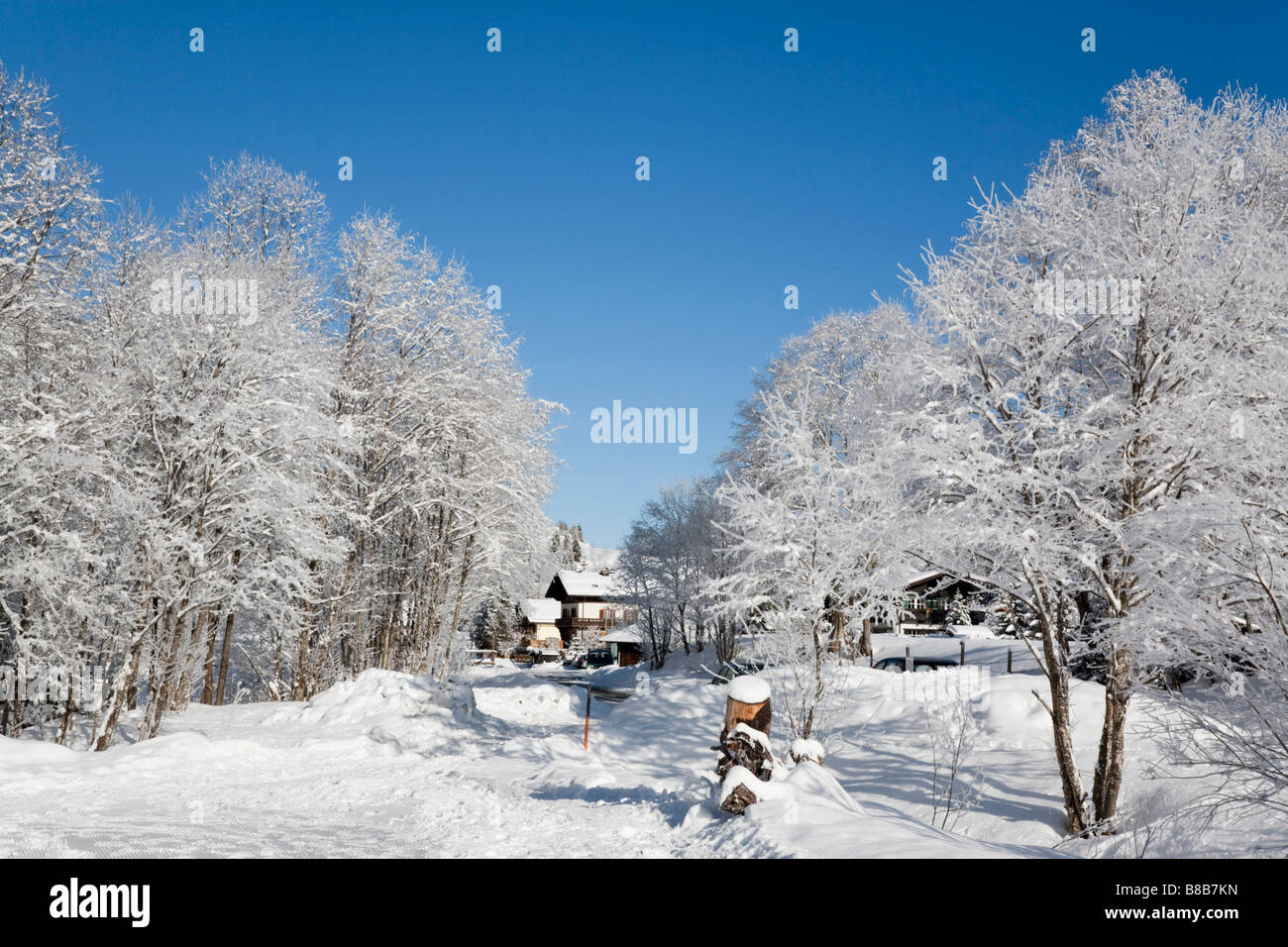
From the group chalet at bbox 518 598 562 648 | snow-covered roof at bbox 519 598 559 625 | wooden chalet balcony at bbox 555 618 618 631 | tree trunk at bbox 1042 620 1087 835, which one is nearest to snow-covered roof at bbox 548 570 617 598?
wooden chalet balcony at bbox 555 618 618 631

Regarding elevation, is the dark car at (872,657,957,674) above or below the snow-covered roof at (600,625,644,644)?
above

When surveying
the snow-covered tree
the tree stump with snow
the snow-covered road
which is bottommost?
the snow-covered road

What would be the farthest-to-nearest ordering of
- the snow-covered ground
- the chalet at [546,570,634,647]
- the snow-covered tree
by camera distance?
the chalet at [546,570,634,647], the snow-covered tree, the snow-covered ground

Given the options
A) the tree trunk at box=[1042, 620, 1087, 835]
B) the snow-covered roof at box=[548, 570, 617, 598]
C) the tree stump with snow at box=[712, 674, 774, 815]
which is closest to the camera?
the tree stump with snow at box=[712, 674, 774, 815]

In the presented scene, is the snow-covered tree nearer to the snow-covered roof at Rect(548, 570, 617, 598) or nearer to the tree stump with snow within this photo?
the tree stump with snow

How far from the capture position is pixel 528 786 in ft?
35.6

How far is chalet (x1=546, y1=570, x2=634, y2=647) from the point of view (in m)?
75.1

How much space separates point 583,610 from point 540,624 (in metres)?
4.62

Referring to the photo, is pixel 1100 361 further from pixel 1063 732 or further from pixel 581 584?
pixel 581 584

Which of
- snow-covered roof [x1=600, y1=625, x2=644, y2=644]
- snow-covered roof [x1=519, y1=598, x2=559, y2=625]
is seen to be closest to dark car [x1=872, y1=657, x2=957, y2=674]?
snow-covered roof [x1=600, y1=625, x2=644, y2=644]

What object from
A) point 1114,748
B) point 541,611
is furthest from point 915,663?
point 541,611

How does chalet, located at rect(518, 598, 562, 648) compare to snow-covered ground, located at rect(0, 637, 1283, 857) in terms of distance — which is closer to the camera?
snow-covered ground, located at rect(0, 637, 1283, 857)
